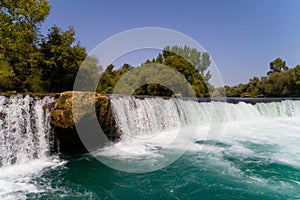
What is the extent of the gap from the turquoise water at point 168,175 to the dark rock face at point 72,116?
51cm

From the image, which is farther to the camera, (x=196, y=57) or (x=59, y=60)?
(x=196, y=57)

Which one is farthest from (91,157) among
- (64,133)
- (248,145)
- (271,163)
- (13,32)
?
(13,32)

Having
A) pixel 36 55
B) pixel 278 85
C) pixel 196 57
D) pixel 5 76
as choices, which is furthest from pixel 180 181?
pixel 278 85

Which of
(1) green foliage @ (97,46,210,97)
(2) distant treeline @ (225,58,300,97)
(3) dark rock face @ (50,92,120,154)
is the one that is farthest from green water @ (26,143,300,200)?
(2) distant treeline @ (225,58,300,97)

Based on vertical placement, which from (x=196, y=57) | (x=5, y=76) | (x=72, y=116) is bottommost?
(x=72, y=116)

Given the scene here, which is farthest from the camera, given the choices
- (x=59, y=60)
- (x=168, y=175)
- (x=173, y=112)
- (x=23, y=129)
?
(x=59, y=60)

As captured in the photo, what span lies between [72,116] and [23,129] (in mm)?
1187

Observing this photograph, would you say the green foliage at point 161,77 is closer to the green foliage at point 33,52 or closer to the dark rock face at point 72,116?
the green foliage at point 33,52

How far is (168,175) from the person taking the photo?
4.47 meters

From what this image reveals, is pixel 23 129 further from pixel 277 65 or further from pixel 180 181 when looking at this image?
pixel 277 65

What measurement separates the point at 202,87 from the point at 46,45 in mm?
19825

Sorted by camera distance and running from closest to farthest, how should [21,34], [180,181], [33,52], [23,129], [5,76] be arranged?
1. [180,181]
2. [23,129]
3. [5,76]
4. [21,34]
5. [33,52]

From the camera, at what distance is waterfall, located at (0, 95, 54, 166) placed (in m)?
4.80

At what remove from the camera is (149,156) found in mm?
5727
